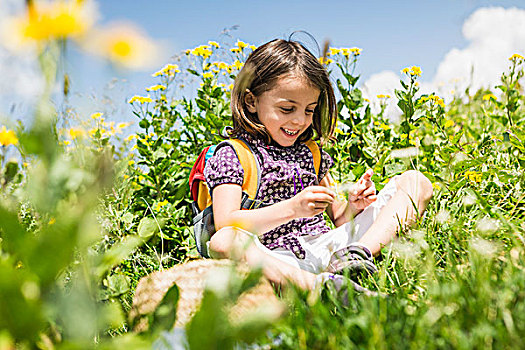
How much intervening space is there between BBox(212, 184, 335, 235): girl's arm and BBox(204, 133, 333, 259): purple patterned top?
0.06 meters

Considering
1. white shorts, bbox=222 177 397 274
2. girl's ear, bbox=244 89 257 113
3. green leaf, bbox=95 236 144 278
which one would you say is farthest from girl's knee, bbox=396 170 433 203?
green leaf, bbox=95 236 144 278

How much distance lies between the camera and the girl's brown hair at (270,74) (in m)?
2.34

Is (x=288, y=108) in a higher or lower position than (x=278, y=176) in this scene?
higher

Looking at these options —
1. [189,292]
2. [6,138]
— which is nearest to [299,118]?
[189,292]

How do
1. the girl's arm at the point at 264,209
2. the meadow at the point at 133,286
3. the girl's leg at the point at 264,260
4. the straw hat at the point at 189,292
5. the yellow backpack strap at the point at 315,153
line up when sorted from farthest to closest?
the yellow backpack strap at the point at 315,153
the girl's arm at the point at 264,209
the girl's leg at the point at 264,260
the straw hat at the point at 189,292
the meadow at the point at 133,286

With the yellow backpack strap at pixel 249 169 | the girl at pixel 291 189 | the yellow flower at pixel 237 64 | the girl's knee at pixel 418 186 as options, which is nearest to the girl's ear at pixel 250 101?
the girl at pixel 291 189

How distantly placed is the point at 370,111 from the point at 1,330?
2616 millimetres

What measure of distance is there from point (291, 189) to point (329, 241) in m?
0.31

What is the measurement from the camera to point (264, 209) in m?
2.06

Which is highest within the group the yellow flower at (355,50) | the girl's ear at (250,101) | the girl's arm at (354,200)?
the yellow flower at (355,50)

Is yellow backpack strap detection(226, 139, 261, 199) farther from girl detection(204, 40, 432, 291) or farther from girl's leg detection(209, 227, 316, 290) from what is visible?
girl's leg detection(209, 227, 316, 290)

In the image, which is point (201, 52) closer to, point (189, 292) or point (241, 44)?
point (241, 44)

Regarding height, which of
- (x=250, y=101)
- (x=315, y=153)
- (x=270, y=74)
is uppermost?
(x=270, y=74)

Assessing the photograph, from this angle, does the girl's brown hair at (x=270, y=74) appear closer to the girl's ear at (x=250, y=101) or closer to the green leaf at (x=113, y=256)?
the girl's ear at (x=250, y=101)
